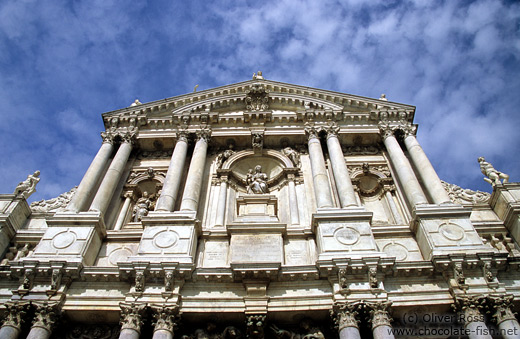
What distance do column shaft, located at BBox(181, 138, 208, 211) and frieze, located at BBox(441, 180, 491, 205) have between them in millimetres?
8707

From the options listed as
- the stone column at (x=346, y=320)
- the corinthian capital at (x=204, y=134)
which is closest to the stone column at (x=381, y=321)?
the stone column at (x=346, y=320)

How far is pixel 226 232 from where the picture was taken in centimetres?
→ 1245

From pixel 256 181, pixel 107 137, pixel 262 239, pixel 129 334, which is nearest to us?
pixel 129 334

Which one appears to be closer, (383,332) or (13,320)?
(383,332)

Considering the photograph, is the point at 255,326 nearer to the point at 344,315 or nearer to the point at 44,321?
the point at 344,315

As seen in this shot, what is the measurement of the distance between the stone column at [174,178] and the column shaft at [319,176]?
4.63 meters

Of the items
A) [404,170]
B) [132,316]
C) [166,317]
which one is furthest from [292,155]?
[132,316]

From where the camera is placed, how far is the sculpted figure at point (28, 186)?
14.0 m

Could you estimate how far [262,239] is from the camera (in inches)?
469

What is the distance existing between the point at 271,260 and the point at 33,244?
738cm

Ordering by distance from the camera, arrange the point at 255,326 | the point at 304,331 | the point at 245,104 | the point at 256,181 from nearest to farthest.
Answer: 1. the point at 255,326
2. the point at 304,331
3. the point at 256,181
4. the point at 245,104

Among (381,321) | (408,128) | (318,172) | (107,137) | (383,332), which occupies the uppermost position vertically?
(408,128)

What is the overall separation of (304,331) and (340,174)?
5.80 meters

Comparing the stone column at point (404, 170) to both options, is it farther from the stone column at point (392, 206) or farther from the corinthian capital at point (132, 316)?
the corinthian capital at point (132, 316)
